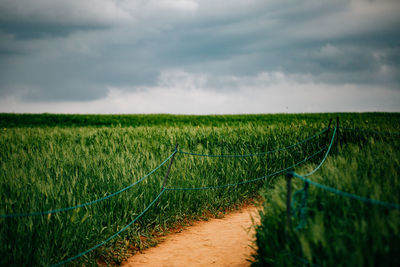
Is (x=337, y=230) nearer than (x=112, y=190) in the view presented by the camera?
Yes

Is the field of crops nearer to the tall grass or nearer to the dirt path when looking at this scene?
the tall grass

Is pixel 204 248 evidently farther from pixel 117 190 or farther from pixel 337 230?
pixel 337 230

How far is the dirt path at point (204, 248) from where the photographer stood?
12.8 feet

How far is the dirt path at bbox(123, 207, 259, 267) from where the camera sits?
391 cm

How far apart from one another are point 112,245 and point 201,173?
2.82 metres

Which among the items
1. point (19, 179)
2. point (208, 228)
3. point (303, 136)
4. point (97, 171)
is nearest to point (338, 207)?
point (208, 228)

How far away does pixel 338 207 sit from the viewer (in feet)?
9.65

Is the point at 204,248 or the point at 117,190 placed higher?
the point at 117,190

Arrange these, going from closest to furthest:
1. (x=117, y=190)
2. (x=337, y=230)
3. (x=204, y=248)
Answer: (x=337, y=230) < (x=204, y=248) < (x=117, y=190)

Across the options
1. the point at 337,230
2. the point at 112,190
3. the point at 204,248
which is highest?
the point at 337,230

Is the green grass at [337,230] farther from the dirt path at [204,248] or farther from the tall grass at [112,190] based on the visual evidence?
the tall grass at [112,190]

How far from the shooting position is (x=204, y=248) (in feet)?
14.3

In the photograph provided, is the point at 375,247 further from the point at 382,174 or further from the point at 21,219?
the point at 21,219

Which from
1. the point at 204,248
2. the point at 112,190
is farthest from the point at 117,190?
the point at 204,248
